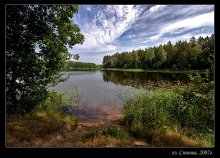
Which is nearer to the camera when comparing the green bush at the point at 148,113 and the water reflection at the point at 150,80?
the green bush at the point at 148,113

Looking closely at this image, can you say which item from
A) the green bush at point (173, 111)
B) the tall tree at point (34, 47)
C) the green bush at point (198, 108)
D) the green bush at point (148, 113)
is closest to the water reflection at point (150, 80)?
the green bush at point (148, 113)

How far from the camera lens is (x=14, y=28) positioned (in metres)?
5.79

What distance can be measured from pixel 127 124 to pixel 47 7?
14.0ft

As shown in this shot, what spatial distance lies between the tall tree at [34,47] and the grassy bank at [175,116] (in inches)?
112

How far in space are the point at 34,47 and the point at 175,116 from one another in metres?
4.65

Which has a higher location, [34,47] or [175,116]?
[34,47]

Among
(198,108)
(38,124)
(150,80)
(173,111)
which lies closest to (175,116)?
(173,111)

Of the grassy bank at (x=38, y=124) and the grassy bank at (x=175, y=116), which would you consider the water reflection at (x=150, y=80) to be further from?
the grassy bank at (x=38, y=124)

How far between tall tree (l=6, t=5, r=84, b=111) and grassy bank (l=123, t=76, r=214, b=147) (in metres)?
2.85

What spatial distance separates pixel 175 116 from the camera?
23.7 ft

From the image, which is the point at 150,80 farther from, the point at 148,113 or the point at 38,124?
the point at 38,124

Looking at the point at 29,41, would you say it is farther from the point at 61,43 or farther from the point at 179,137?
the point at 179,137

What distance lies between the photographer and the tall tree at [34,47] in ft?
19.0
